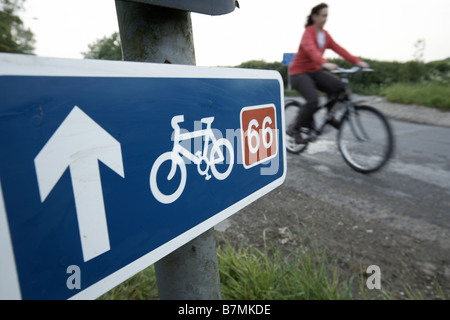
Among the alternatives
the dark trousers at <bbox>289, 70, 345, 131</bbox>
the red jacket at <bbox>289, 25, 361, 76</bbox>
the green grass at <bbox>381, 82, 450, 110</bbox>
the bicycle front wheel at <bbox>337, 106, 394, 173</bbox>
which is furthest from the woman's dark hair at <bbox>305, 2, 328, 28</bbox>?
the green grass at <bbox>381, 82, 450, 110</bbox>

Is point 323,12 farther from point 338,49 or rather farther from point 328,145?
point 328,145

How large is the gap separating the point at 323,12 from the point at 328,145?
6.46 feet

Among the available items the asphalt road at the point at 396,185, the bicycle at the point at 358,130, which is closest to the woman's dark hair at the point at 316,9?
the bicycle at the point at 358,130

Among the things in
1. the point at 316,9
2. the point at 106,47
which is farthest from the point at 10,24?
the point at 106,47

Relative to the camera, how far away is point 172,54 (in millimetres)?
718

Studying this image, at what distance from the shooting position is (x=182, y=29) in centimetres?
73

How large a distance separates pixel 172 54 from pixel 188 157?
256 millimetres

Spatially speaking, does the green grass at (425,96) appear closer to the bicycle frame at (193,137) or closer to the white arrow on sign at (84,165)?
the bicycle frame at (193,137)

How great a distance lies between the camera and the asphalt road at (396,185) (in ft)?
8.11

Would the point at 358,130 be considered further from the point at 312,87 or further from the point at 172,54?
the point at 172,54

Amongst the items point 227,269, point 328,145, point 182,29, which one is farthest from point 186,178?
point 328,145

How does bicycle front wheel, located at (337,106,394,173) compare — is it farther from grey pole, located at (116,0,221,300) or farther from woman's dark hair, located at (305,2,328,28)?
grey pole, located at (116,0,221,300)

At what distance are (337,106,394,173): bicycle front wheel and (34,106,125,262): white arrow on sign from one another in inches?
133

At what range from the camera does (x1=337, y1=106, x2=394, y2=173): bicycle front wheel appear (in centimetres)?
338
